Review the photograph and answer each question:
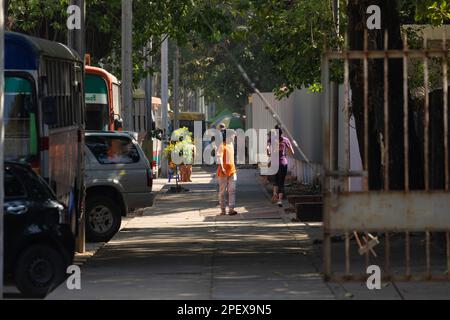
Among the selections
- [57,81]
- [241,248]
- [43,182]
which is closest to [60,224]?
[43,182]

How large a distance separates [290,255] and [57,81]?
3930mm

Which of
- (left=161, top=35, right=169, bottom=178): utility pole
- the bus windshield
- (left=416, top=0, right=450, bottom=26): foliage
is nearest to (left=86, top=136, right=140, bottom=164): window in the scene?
(left=416, top=0, right=450, bottom=26): foliage

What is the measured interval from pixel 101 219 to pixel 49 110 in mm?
6733

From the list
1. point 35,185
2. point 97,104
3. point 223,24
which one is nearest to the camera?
point 35,185

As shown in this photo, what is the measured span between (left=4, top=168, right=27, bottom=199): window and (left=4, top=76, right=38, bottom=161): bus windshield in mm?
1414

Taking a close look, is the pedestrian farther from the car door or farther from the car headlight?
the car door

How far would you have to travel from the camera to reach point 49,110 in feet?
51.6

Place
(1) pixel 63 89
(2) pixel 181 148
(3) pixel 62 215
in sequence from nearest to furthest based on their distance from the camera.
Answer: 1. (3) pixel 62 215
2. (1) pixel 63 89
3. (2) pixel 181 148

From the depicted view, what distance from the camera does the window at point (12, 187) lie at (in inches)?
559

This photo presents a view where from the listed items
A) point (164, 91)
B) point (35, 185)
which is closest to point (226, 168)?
point (35, 185)

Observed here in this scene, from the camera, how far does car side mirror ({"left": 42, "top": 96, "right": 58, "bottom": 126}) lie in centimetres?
1573

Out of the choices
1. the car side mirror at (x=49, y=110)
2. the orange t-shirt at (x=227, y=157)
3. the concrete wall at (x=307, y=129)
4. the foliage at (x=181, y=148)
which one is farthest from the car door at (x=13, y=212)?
the foliage at (x=181, y=148)

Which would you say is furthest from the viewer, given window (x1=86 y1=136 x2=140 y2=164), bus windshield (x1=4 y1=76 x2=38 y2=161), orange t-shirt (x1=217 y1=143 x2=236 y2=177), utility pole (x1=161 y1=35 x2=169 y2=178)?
utility pole (x1=161 y1=35 x2=169 y2=178)

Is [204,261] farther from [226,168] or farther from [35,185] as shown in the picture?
[226,168]
